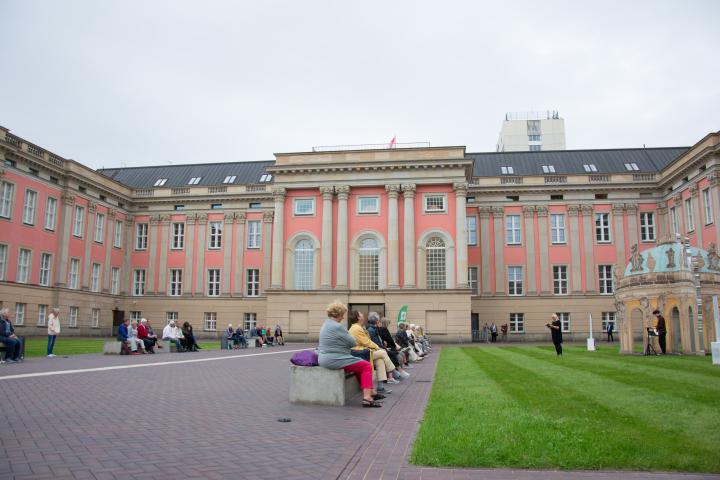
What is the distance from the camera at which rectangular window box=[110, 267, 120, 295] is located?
55150mm

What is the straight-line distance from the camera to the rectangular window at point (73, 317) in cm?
4759

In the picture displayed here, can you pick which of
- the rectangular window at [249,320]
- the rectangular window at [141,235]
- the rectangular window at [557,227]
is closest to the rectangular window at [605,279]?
the rectangular window at [557,227]

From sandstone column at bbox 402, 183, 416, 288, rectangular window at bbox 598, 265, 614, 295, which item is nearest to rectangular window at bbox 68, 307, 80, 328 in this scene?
sandstone column at bbox 402, 183, 416, 288

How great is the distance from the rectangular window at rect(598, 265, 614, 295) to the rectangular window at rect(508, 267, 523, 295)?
7093 millimetres

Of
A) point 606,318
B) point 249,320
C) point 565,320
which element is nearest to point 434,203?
point 565,320

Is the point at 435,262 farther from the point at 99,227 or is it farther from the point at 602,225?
the point at 99,227

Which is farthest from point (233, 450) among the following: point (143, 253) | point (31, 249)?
point (143, 253)

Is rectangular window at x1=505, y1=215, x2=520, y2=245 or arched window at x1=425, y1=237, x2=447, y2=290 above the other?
rectangular window at x1=505, y1=215, x2=520, y2=245

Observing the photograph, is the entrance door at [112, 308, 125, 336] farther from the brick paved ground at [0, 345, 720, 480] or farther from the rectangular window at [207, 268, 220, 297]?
the brick paved ground at [0, 345, 720, 480]

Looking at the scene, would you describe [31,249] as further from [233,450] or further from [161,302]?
[233,450]

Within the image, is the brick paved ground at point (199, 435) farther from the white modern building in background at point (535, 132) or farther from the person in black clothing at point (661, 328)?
the white modern building in background at point (535, 132)

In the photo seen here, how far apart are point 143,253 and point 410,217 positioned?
94.7ft

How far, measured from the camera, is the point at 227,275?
5647cm

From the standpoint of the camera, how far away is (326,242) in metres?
47.9
